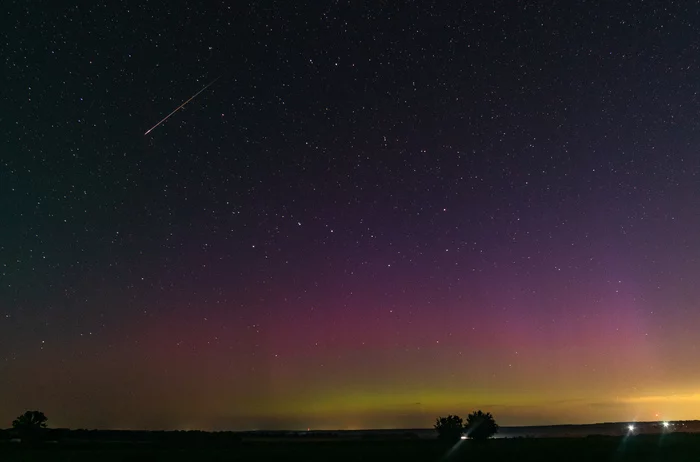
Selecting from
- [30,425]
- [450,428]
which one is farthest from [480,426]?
[30,425]

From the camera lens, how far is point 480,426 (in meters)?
61.2

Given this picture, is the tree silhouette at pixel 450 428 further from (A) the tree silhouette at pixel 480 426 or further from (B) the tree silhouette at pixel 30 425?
(B) the tree silhouette at pixel 30 425

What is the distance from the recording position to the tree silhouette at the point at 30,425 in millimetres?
65000

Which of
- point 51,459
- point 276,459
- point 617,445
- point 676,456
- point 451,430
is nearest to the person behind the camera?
point 676,456

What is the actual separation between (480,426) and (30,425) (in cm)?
4618

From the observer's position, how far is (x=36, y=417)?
2623 inches

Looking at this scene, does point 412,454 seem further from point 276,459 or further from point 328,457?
point 276,459

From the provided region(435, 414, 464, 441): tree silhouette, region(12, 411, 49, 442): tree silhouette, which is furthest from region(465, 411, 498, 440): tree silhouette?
region(12, 411, 49, 442): tree silhouette

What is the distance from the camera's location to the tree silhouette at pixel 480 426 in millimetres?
60688

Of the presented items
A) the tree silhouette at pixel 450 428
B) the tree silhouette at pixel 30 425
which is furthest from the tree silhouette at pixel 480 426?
the tree silhouette at pixel 30 425

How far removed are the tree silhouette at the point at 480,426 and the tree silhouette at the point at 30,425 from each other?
43919 millimetres

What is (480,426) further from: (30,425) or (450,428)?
(30,425)

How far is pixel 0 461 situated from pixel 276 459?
62.0 ft

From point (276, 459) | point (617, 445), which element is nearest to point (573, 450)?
point (617, 445)
